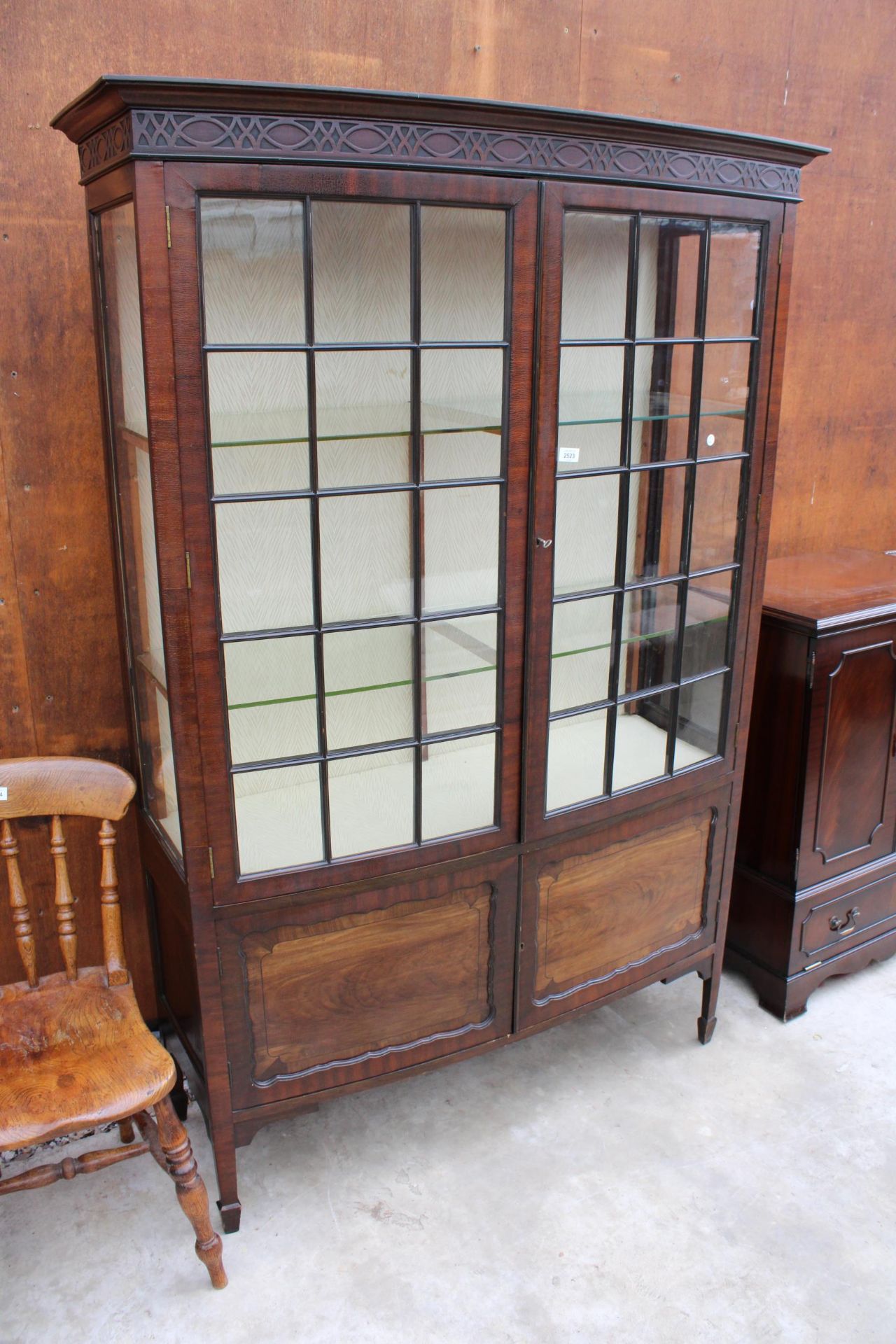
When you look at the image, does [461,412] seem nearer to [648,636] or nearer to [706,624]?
[648,636]

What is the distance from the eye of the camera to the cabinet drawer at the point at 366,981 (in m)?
1.89

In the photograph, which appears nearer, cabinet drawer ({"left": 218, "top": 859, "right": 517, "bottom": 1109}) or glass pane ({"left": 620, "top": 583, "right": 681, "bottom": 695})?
cabinet drawer ({"left": 218, "top": 859, "right": 517, "bottom": 1109})

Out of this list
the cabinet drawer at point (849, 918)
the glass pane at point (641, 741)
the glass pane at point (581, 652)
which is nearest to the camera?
the glass pane at point (581, 652)

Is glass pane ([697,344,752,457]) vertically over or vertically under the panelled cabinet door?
over

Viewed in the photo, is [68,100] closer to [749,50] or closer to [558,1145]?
[749,50]

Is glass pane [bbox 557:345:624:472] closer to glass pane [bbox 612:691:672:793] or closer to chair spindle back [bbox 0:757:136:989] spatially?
glass pane [bbox 612:691:672:793]

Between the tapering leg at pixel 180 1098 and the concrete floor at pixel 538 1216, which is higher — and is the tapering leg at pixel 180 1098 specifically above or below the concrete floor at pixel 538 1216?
above

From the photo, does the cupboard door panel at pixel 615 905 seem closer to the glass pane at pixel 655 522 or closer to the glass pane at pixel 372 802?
the glass pane at pixel 372 802

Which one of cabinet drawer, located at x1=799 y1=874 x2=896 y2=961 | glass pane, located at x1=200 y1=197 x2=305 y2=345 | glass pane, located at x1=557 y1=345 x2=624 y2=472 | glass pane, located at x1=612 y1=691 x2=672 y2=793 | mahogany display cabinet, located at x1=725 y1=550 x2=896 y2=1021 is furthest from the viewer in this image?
cabinet drawer, located at x1=799 y1=874 x2=896 y2=961

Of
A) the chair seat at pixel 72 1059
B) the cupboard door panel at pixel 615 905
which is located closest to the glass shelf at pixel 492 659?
the cupboard door panel at pixel 615 905

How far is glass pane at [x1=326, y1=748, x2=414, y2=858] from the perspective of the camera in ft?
6.15

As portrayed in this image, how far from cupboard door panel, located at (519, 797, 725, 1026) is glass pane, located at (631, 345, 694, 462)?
2.52ft

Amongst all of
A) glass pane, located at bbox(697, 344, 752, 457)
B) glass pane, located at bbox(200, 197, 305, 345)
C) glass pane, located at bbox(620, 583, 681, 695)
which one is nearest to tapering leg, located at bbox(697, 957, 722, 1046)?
glass pane, located at bbox(620, 583, 681, 695)

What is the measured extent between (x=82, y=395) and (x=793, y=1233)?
2.12 metres
